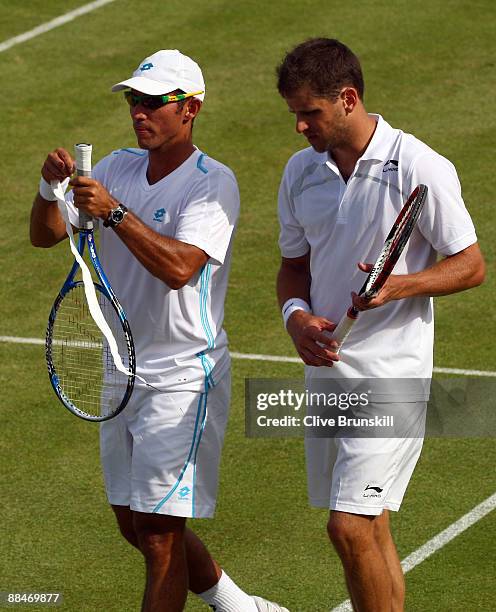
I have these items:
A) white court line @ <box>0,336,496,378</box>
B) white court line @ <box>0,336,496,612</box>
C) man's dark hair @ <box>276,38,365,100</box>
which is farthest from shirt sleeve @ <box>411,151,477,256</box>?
white court line @ <box>0,336,496,378</box>

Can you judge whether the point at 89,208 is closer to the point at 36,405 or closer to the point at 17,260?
the point at 36,405

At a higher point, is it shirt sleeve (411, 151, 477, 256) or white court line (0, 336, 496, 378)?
shirt sleeve (411, 151, 477, 256)

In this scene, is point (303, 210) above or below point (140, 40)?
above

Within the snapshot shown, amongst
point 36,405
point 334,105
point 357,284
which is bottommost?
point 36,405

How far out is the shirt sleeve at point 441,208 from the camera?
20.5 ft

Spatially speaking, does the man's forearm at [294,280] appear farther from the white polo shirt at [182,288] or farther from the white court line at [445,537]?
the white court line at [445,537]

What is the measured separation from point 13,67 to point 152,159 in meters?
Answer: 8.84

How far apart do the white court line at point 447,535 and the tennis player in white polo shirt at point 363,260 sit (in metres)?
1.14

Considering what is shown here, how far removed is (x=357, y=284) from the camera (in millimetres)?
6461

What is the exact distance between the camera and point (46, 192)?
22.4 ft

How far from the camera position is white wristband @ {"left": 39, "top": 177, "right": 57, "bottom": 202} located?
6777 mm

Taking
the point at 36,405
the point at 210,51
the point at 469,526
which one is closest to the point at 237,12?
the point at 210,51

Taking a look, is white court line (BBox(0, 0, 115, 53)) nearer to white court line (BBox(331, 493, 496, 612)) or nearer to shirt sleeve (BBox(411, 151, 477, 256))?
white court line (BBox(331, 493, 496, 612))

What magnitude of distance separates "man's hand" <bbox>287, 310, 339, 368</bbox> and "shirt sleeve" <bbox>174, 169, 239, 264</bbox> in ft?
1.65
